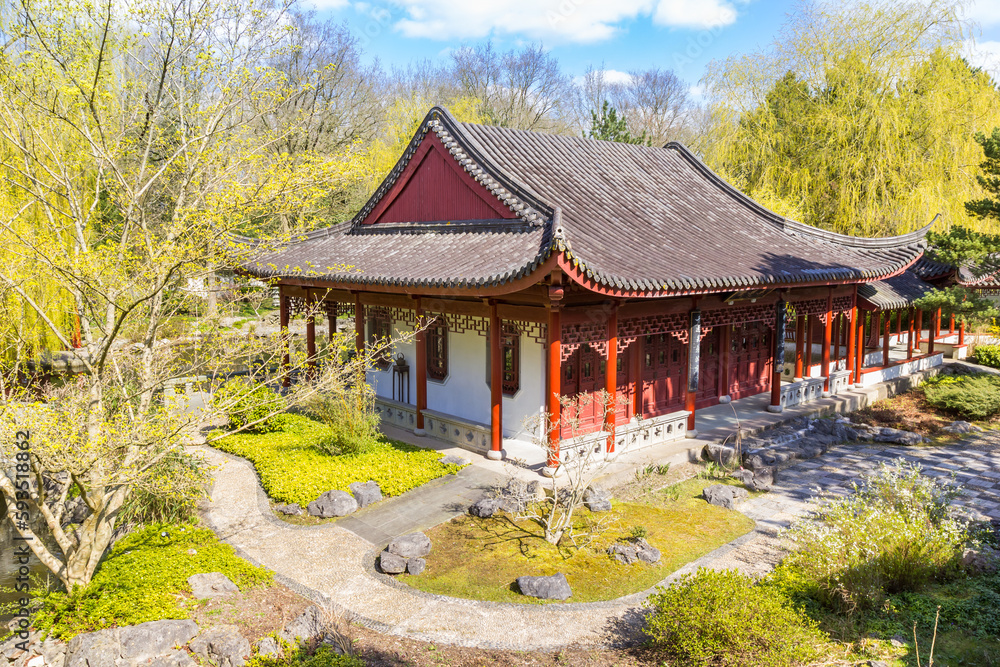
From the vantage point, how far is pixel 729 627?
5.48m

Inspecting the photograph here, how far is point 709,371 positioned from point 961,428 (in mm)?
5283

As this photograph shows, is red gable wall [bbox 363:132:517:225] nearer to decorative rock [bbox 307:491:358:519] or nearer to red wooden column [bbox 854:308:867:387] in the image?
decorative rock [bbox 307:491:358:519]

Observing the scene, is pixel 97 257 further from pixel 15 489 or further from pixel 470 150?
→ pixel 470 150

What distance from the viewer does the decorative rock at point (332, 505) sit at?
9.23 metres

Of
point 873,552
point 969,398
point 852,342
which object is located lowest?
point 873,552

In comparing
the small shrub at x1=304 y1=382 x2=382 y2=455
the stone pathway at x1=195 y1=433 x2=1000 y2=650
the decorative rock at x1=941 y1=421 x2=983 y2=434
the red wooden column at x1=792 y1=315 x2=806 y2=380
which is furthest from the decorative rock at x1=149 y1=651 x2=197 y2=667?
the decorative rock at x1=941 y1=421 x2=983 y2=434

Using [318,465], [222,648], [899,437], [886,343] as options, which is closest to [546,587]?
[222,648]

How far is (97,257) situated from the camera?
634 centimetres

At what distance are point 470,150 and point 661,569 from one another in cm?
845

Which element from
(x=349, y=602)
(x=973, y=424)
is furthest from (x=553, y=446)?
(x=973, y=424)

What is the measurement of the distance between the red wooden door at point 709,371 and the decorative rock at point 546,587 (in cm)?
809

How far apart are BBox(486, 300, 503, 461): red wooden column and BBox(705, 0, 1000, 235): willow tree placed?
13481 mm

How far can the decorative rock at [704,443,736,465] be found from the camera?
1137 cm

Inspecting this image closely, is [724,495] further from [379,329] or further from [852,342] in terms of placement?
[852,342]
